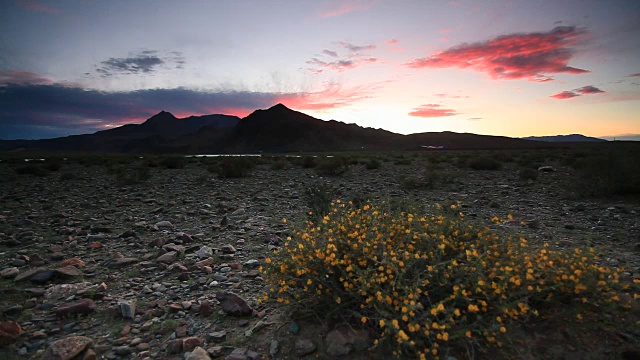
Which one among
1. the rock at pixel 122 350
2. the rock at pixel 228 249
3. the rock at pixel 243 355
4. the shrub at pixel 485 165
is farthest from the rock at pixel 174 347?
the shrub at pixel 485 165

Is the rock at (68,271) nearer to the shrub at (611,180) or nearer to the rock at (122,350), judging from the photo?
the rock at (122,350)

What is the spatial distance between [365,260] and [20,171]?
25312mm

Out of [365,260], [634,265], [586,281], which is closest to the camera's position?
[586,281]

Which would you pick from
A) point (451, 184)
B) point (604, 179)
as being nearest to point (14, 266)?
point (451, 184)

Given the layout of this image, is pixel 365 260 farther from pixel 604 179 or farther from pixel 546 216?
pixel 604 179

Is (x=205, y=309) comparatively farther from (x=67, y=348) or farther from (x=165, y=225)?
(x=165, y=225)

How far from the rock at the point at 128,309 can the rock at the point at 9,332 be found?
3.24ft

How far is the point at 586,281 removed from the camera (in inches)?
120

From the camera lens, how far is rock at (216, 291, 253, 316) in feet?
13.4

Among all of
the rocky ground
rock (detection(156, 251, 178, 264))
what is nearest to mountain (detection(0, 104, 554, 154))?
the rocky ground

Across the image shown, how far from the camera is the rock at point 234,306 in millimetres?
4098

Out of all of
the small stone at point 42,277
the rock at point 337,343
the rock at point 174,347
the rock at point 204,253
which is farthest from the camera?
the rock at point 204,253

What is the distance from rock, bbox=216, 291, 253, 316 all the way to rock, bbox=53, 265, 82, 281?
2.83 meters

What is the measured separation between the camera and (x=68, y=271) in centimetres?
530
